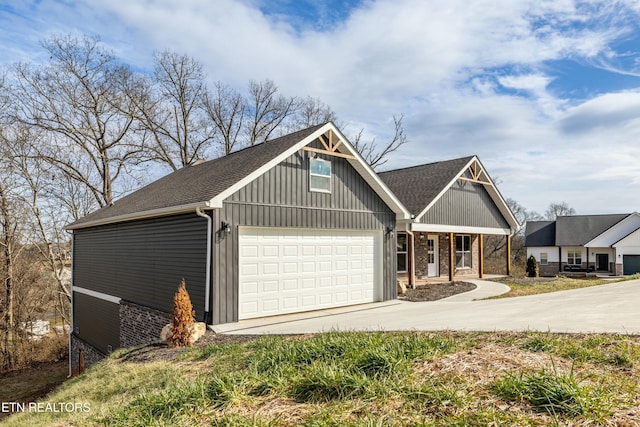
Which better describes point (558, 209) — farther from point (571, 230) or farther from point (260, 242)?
point (260, 242)

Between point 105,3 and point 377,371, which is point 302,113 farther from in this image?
point 377,371

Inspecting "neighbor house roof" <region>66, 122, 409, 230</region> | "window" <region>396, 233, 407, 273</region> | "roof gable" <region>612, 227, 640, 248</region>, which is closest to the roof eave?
"neighbor house roof" <region>66, 122, 409, 230</region>

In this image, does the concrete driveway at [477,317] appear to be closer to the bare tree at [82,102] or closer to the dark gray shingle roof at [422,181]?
the dark gray shingle roof at [422,181]

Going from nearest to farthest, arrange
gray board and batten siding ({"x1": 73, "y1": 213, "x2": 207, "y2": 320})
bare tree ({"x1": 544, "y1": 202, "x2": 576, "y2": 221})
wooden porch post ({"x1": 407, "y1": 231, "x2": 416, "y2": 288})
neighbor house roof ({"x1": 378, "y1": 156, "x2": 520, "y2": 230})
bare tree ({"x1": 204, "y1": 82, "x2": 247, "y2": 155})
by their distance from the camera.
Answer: gray board and batten siding ({"x1": 73, "y1": 213, "x2": 207, "y2": 320}) < wooden porch post ({"x1": 407, "y1": 231, "x2": 416, "y2": 288}) < neighbor house roof ({"x1": 378, "y1": 156, "x2": 520, "y2": 230}) < bare tree ({"x1": 204, "y1": 82, "x2": 247, "y2": 155}) < bare tree ({"x1": 544, "y1": 202, "x2": 576, "y2": 221})

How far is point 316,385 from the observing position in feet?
15.0

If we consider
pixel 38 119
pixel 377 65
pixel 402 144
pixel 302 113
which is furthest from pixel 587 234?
pixel 38 119

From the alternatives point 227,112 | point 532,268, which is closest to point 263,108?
point 227,112

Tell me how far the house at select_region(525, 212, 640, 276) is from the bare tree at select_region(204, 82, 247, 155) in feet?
89.7

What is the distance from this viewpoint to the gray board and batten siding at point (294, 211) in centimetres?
1024

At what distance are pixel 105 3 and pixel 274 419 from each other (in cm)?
1260

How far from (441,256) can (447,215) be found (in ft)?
10.3

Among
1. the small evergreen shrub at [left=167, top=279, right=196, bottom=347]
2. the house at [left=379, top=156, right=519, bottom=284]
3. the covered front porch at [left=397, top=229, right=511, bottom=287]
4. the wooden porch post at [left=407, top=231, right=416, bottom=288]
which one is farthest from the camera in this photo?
the covered front porch at [left=397, top=229, right=511, bottom=287]

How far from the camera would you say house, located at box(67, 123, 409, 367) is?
10406mm

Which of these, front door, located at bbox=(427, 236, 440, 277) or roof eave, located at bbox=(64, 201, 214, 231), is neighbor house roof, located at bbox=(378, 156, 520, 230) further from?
roof eave, located at bbox=(64, 201, 214, 231)
